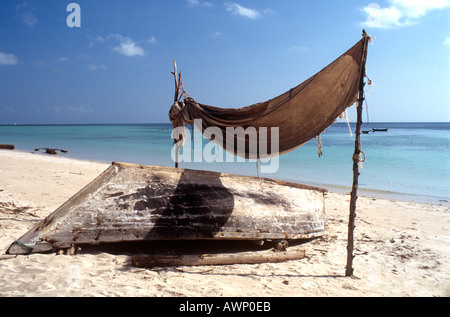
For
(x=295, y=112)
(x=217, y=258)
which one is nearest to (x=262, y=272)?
(x=217, y=258)

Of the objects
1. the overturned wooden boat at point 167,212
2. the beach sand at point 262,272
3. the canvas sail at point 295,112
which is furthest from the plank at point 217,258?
the canvas sail at point 295,112

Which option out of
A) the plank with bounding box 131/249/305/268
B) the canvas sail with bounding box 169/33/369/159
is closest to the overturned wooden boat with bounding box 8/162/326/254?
the plank with bounding box 131/249/305/268

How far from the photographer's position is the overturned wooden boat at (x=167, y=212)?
3.56m

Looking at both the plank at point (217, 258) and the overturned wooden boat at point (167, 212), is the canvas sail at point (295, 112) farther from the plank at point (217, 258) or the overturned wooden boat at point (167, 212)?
the plank at point (217, 258)

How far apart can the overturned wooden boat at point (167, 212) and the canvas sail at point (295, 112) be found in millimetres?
641

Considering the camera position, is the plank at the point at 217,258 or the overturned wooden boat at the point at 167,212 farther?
the overturned wooden boat at the point at 167,212

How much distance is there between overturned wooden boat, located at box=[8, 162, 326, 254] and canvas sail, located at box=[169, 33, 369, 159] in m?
0.64

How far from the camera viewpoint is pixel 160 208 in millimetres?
3865

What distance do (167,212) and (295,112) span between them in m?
1.92

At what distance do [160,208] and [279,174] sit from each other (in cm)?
1026

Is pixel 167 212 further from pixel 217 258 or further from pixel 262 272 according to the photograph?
pixel 262 272

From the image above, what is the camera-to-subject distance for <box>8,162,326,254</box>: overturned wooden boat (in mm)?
3559

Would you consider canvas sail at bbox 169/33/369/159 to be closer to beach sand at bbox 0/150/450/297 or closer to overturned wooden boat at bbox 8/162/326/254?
overturned wooden boat at bbox 8/162/326/254
